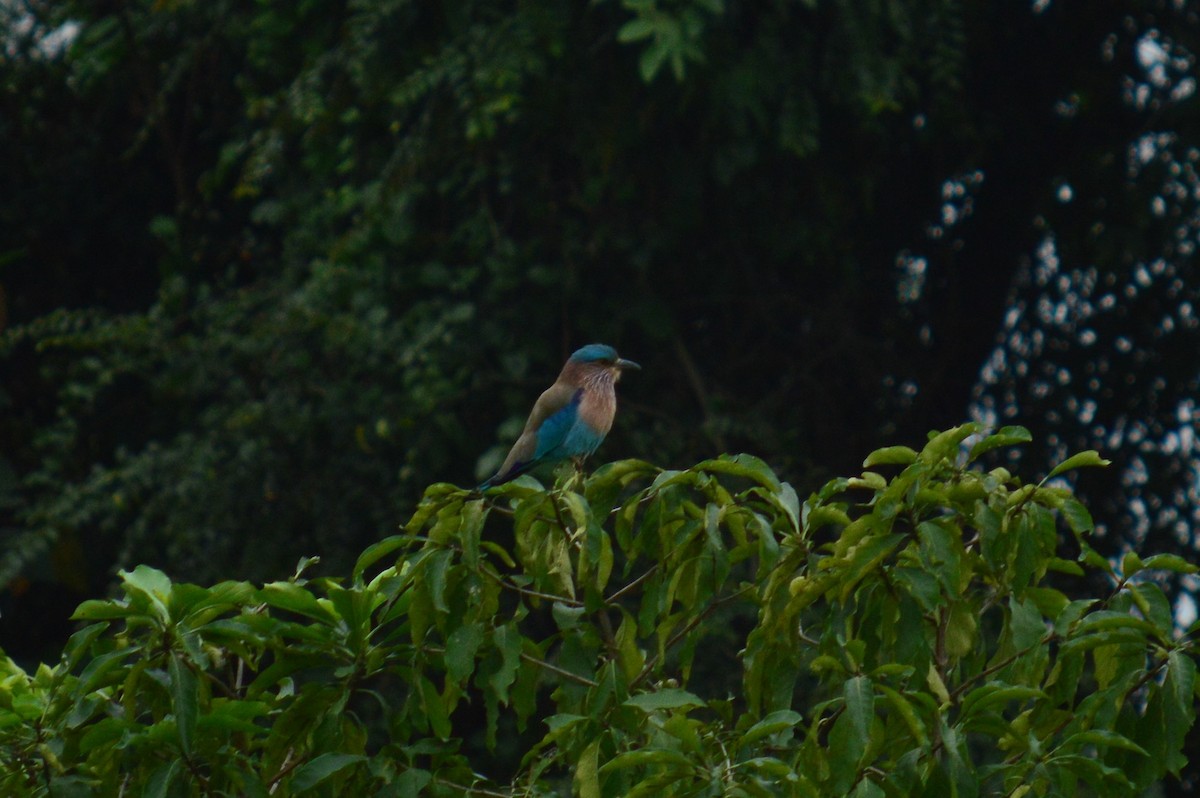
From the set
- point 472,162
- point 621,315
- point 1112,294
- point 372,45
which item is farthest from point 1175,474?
point 372,45

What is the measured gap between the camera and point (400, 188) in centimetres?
712

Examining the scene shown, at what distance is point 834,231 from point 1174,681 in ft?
16.7

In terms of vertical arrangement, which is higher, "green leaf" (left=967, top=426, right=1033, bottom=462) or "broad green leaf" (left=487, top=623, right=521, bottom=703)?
"broad green leaf" (left=487, top=623, right=521, bottom=703)

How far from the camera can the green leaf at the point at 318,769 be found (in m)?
2.79

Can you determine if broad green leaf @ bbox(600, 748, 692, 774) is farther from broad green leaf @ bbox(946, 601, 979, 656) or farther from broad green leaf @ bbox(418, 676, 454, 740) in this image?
broad green leaf @ bbox(946, 601, 979, 656)

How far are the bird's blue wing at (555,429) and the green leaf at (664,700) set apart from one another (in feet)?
7.32

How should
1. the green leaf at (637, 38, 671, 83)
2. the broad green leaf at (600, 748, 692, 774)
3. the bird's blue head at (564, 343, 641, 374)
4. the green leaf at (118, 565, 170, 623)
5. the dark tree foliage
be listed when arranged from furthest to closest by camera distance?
the dark tree foliage
the green leaf at (637, 38, 671, 83)
the bird's blue head at (564, 343, 641, 374)
the green leaf at (118, 565, 170, 623)
the broad green leaf at (600, 748, 692, 774)

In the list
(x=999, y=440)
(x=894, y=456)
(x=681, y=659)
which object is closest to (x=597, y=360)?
(x=681, y=659)

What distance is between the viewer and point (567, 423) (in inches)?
Result: 196

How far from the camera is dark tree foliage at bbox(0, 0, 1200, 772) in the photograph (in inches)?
277

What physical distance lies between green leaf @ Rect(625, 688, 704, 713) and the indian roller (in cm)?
217

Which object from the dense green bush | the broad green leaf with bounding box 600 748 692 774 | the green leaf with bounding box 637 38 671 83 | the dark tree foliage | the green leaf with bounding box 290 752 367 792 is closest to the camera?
the broad green leaf with bounding box 600 748 692 774

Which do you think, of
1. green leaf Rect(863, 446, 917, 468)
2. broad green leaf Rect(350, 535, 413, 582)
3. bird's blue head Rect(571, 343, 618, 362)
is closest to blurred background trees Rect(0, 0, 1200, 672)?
bird's blue head Rect(571, 343, 618, 362)

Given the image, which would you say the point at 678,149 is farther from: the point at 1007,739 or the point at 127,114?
the point at 1007,739
